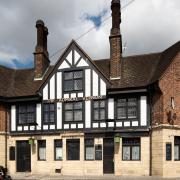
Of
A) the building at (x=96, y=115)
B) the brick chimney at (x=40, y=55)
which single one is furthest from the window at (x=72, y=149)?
the brick chimney at (x=40, y=55)

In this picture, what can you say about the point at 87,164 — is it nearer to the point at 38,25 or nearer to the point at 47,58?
the point at 47,58

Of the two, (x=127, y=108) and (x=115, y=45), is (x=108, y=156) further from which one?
(x=115, y=45)

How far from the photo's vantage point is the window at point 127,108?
2833 cm

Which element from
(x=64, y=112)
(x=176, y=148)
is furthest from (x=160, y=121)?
(x=64, y=112)

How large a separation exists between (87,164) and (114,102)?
4.67 meters

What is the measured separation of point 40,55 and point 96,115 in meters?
7.21

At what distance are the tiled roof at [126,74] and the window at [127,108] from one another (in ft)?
3.31

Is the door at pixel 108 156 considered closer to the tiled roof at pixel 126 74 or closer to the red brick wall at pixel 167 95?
the red brick wall at pixel 167 95

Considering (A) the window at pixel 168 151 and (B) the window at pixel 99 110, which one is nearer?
(A) the window at pixel 168 151

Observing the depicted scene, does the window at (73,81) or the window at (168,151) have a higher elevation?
the window at (73,81)

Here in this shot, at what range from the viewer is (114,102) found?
2884 centimetres

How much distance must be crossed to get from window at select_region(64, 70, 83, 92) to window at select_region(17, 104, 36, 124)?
3.08 metres

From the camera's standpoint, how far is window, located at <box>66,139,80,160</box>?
29625mm

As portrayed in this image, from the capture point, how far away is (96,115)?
29.3 meters
